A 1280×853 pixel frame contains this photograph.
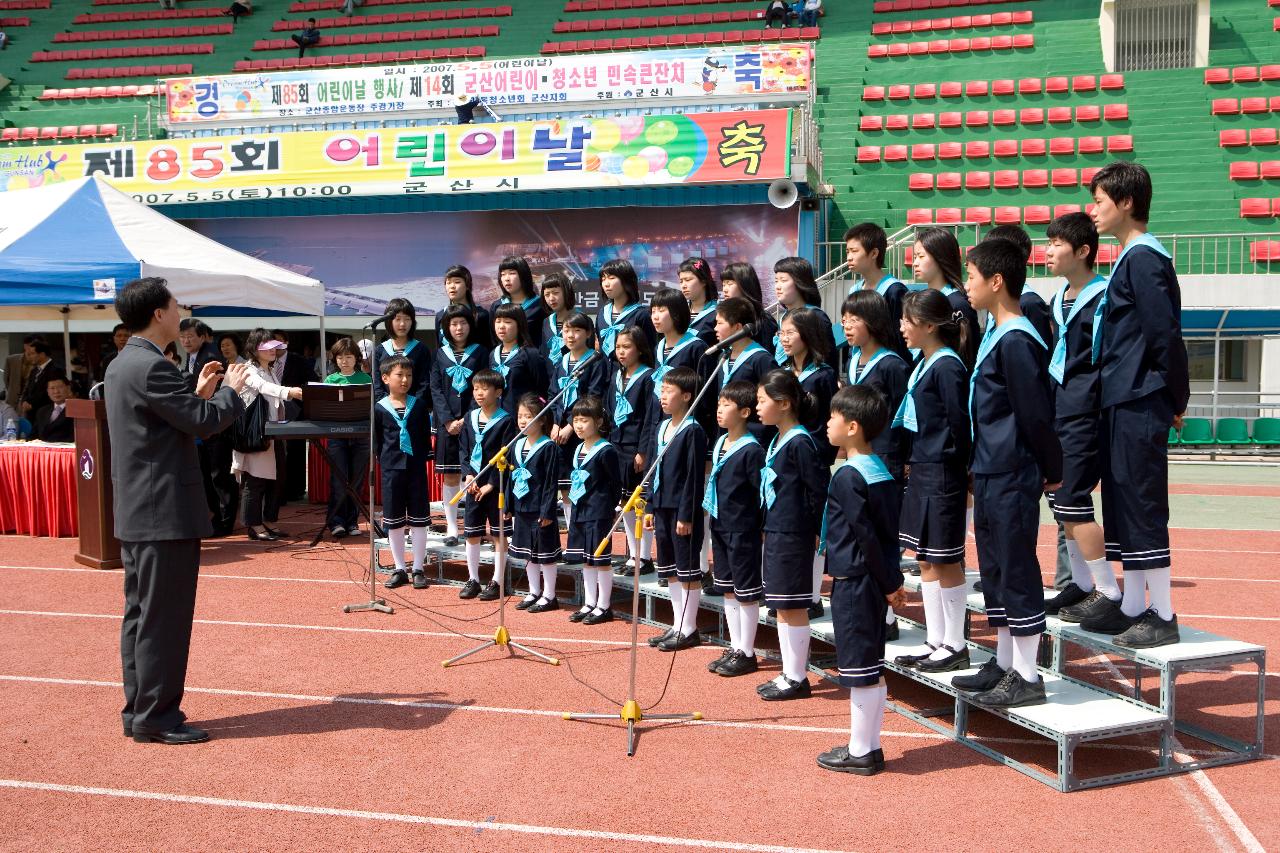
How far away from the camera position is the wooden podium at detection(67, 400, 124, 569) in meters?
8.55

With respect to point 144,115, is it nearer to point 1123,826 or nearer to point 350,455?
point 350,455

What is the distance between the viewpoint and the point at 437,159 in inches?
661

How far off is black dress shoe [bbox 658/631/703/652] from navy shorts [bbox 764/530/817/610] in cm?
129

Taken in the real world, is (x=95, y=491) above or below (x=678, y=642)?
above

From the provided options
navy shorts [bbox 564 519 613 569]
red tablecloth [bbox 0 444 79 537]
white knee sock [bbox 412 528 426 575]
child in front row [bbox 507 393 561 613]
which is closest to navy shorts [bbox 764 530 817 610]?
navy shorts [bbox 564 519 613 569]

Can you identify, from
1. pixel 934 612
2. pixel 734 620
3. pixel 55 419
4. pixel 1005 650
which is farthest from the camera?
pixel 55 419

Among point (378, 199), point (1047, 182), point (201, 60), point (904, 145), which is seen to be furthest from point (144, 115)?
point (1047, 182)

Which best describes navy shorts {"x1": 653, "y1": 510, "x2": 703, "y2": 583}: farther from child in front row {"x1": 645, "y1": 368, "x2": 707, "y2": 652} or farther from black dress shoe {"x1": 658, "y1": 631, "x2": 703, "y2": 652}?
black dress shoe {"x1": 658, "y1": 631, "x2": 703, "y2": 652}

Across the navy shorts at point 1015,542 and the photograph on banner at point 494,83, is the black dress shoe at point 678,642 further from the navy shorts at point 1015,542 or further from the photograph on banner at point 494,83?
the photograph on banner at point 494,83

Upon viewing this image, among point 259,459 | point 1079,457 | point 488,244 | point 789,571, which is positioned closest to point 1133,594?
point 1079,457

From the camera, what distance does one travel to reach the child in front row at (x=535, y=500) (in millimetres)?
7094

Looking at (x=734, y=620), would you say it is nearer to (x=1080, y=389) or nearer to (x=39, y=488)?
(x=1080, y=389)

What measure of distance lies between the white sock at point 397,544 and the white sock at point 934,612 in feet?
13.8

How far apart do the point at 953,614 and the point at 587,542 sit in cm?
267
